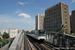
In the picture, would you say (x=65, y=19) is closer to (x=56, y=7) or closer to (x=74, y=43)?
(x=56, y=7)

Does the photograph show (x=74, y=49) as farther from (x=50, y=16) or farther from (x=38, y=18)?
(x=38, y=18)

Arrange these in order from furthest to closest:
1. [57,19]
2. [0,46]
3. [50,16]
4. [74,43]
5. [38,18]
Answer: [38,18] < [50,16] < [57,19] < [0,46] < [74,43]

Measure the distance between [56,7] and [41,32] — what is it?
149 feet

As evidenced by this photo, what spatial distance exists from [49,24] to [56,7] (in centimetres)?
1647

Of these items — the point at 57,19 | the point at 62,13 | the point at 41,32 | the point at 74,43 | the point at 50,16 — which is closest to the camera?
the point at 74,43

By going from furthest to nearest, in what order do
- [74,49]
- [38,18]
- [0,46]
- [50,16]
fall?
1. [38,18]
2. [50,16]
3. [0,46]
4. [74,49]

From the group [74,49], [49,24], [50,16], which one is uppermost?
[50,16]

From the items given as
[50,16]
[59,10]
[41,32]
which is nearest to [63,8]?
[59,10]

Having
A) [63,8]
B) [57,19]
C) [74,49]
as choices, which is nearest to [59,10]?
[63,8]

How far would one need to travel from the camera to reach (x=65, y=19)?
169ft

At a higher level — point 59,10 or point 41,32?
point 59,10

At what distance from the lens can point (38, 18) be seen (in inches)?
3848

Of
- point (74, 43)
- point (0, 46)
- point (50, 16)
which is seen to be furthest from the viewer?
point (50, 16)

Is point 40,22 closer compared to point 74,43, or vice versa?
point 74,43
